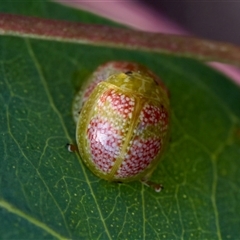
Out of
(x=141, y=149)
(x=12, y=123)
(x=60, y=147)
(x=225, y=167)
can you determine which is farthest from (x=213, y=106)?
(x=12, y=123)

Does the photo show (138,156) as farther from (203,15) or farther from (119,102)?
(203,15)

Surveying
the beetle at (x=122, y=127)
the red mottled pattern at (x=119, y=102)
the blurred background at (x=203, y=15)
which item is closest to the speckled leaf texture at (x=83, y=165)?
the beetle at (x=122, y=127)

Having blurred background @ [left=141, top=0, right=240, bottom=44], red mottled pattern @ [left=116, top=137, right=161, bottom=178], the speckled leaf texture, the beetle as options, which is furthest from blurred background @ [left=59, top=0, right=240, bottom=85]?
red mottled pattern @ [left=116, top=137, right=161, bottom=178]

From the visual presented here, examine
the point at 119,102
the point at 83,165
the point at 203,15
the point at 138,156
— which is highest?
the point at 203,15

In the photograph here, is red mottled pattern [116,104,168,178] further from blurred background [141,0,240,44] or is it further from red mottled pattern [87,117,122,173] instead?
blurred background [141,0,240,44]

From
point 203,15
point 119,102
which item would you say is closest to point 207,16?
point 203,15

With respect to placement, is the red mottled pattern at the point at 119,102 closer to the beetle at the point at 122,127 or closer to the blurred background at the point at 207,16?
the beetle at the point at 122,127

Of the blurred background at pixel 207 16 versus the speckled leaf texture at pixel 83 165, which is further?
the blurred background at pixel 207 16
